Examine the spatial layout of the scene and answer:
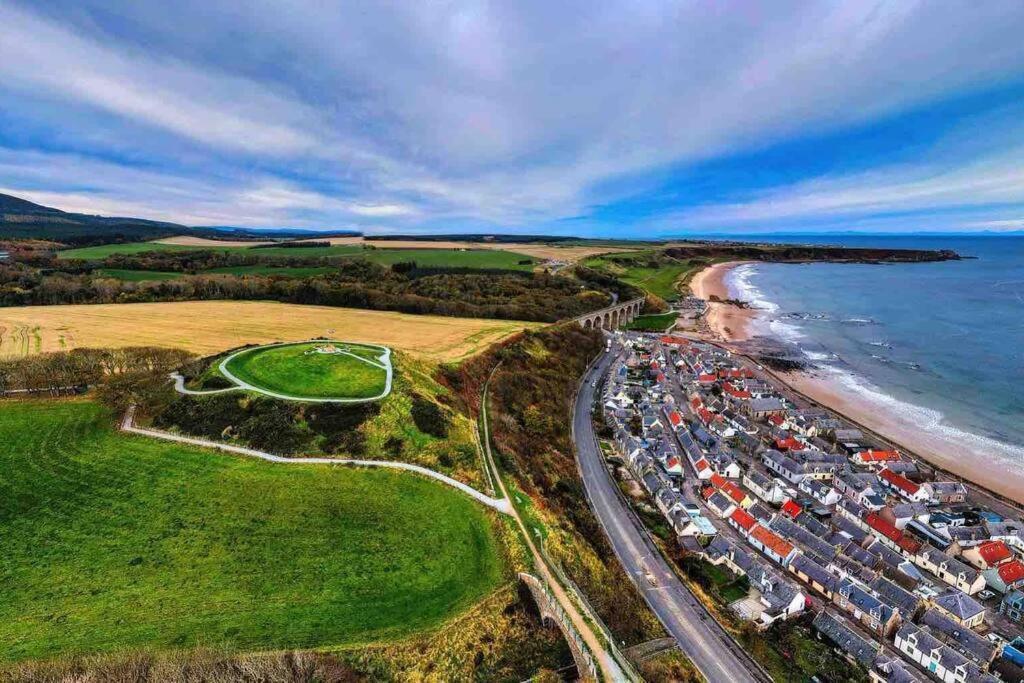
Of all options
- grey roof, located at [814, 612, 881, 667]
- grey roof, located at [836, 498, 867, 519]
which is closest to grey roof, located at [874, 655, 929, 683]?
grey roof, located at [814, 612, 881, 667]

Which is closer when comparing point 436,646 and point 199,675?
point 199,675

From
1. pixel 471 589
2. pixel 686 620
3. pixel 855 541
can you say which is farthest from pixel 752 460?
pixel 471 589

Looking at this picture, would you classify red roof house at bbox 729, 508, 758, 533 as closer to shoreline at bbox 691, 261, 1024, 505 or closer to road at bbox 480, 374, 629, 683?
road at bbox 480, 374, 629, 683

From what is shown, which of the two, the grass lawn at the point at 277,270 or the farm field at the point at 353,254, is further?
the farm field at the point at 353,254

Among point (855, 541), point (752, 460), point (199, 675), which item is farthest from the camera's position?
point (752, 460)

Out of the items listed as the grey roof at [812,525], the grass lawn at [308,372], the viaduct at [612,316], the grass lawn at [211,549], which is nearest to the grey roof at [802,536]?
the grey roof at [812,525]

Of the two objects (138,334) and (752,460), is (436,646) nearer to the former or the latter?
(752,460)

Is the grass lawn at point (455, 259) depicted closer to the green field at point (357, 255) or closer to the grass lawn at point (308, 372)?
the green field at point (357, 255)

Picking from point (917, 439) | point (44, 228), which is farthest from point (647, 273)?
point (44, 228)
